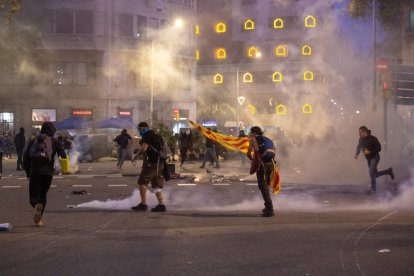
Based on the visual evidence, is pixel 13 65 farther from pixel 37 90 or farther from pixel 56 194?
pixel 56 194

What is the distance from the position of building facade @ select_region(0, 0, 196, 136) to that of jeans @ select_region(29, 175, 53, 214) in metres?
32.9

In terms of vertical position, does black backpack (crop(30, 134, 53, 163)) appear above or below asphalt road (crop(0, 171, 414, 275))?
above

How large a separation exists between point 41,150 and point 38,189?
616 mm

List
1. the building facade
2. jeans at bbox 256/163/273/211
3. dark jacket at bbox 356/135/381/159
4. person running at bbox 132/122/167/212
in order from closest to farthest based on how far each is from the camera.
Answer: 1. jeans at bbox 256/163/273/211
2. person running at bbox 132/122/167/212
3. dark jacket at bbox 356/135/381/159
4. the building facade

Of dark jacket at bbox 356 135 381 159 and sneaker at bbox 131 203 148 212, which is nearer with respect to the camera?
sneaker at bbox 131 203 148 212

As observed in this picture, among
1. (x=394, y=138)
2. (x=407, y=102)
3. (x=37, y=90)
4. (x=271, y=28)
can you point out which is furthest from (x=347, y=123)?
(x=271, y=28)

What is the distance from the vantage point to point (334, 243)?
7.38m

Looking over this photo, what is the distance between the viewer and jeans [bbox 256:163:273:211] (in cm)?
992

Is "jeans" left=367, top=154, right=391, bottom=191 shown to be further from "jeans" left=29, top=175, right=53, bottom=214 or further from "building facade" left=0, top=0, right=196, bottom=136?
"building facade" left=0, top=0, right=196, bottom=136

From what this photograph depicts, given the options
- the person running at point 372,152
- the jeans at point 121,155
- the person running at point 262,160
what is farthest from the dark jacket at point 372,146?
the jeans at point 121,155

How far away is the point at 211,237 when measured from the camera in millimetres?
7836

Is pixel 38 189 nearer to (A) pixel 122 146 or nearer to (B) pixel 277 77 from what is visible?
(A) pixel 122 146

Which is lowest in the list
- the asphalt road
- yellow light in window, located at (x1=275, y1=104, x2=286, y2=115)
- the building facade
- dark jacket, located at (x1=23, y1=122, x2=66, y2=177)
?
the asphalt road

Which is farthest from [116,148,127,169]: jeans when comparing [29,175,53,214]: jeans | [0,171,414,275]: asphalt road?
[29,175,53,214]: jeans
